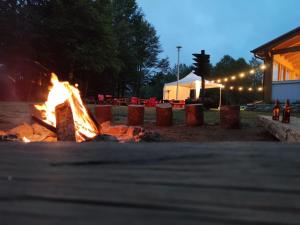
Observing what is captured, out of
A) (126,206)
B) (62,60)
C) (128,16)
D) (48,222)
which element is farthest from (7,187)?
(128,16)

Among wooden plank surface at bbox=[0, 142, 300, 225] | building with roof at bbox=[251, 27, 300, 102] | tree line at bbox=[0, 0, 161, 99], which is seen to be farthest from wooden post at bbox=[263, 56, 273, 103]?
wooden plank surface at bbox=[0, 142, 300, 225]

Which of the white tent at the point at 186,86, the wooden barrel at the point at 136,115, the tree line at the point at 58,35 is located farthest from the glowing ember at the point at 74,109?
the tree line at the point at 58,35

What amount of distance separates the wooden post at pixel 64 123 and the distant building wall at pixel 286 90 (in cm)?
1542

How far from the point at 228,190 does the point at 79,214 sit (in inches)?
15.5

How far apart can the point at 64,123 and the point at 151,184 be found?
218 inches

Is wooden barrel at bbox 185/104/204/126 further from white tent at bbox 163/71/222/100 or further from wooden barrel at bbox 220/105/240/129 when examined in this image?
white tent at bbox 163/71/222/100

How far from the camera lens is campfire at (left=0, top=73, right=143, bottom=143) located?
6.54 metres

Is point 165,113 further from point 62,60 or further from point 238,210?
point 62,60

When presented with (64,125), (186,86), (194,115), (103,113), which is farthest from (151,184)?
(186,86)

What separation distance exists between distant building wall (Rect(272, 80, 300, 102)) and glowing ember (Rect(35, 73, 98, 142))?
1456 cm

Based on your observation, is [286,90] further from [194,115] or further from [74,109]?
[74,109]

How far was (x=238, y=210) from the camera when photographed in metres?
1.00

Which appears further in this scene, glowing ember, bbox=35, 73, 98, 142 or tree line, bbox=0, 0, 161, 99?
tree line, bbox=0, 0, 161, 99

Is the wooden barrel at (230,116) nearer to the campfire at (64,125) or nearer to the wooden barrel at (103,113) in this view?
the campfire at (64,125)
